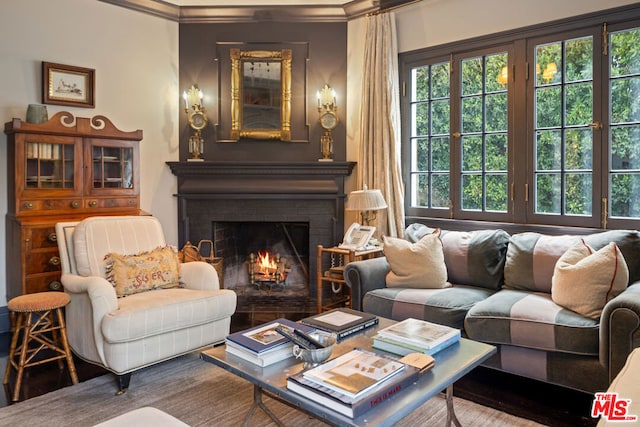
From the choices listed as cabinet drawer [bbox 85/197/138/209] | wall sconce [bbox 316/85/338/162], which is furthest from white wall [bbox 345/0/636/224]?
cabinet drawer [bbox 85/197/138/209]

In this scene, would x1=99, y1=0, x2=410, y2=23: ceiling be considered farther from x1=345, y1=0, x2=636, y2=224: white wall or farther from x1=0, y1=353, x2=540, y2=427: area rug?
x1=0, y1=353, x2=540, y2=427: area rug

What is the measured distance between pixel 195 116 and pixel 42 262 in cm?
193

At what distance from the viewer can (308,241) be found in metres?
5.07

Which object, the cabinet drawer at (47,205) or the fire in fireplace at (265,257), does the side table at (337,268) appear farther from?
the cabinet drawer at (47,205)

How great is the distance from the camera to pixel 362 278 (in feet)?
11.4

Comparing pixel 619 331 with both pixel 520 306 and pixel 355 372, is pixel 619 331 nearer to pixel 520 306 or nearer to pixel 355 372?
pixel 520 306

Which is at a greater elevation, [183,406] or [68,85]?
[68,85]

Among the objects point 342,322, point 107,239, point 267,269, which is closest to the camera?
point 342,322

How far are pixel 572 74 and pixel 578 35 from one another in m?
0.27

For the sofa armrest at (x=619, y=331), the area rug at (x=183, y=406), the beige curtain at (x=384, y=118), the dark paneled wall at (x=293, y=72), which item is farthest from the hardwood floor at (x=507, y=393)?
the dark paneled wall at (x=293, y=72)

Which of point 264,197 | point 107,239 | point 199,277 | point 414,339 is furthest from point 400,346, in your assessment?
point 264,197

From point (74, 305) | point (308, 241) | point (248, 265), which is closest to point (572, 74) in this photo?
point (308, 241)

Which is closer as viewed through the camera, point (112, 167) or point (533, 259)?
point (533, 259)

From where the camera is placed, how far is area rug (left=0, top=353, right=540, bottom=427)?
246cm
